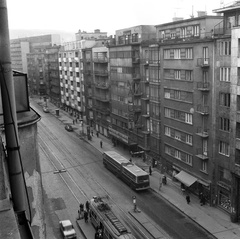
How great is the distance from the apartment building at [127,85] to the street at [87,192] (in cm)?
682

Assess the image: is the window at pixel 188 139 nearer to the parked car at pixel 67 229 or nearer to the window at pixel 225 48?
the window at pixel 225 48

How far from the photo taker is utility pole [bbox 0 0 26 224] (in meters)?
7.33

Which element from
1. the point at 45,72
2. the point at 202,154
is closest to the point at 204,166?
the point at 202,154

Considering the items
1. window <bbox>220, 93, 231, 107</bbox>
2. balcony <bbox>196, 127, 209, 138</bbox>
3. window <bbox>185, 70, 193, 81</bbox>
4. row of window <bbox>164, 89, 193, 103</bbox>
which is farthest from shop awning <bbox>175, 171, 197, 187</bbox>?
window <bbox>185, 70, 193, 81</bbox>

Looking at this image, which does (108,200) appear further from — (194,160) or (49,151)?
(49,151)

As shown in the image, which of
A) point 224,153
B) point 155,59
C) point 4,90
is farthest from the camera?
point 155,59

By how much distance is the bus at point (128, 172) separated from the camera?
4956 centimetres

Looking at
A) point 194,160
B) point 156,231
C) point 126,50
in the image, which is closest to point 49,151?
point 126,50

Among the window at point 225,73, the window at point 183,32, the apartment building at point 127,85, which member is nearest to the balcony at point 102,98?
the apartment building at point 127,85

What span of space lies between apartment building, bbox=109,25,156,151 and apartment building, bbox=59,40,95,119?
27.1 metres

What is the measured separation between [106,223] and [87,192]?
1650 centimetres

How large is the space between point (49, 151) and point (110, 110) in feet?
51.7

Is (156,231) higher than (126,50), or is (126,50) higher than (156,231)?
(126,50)

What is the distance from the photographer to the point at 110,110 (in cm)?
8025
